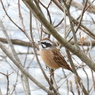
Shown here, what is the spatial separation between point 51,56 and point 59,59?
6 cm

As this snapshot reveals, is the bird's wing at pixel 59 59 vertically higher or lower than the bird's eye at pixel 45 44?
lower

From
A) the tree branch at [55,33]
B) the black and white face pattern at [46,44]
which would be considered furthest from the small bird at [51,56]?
the tree branch at [55,33]

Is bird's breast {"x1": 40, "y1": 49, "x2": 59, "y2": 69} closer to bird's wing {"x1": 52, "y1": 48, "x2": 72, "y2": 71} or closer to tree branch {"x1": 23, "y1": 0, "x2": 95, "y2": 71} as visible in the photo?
bird's wing {"x1": 52, "y1": 48, "x2": 72, "y2": 71}

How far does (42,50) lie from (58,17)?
140 centimetres

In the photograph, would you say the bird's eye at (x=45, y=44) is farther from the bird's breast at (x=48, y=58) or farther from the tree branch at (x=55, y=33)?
the tree branch at (x=55, y=33)

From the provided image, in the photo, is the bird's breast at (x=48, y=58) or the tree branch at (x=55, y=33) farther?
the bird's breast at (x=48, y=58)

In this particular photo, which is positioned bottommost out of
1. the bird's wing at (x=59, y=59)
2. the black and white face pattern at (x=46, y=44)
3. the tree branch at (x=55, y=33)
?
the tree branch at (x=55, y=33)

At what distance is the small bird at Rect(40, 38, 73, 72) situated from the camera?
1521 mm

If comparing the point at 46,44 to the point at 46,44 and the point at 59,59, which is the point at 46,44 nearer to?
the point at 46,44

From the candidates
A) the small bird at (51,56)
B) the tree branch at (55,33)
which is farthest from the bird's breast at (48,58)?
the tree branch at (55,33)

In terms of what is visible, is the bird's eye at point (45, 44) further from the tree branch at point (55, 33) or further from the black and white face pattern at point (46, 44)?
the tree branch at point (55, 33)

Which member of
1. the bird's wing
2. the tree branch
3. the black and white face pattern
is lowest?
the tree branch

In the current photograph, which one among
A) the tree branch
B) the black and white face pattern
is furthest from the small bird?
the tree branch

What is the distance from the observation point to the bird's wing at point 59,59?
5.00ft
